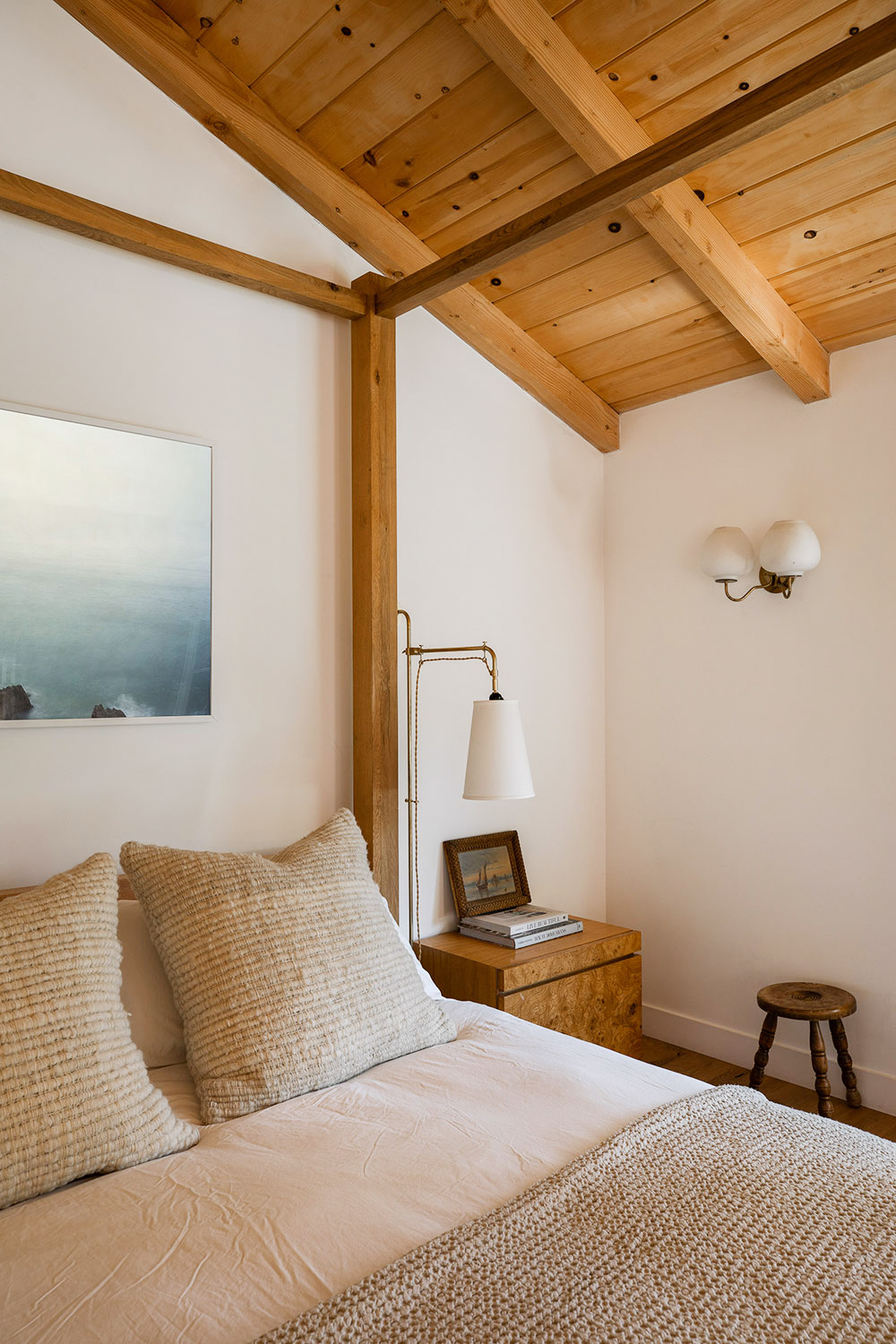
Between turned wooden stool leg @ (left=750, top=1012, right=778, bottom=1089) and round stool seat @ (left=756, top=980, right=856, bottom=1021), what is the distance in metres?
0.05

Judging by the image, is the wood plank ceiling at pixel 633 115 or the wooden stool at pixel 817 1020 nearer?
the wood plank ceiling at pixel 633 115

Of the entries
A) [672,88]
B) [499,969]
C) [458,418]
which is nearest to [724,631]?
[458,418]

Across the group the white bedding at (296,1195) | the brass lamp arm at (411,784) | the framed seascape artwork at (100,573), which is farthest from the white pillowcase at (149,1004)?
the brass lamp arm at (411,784)

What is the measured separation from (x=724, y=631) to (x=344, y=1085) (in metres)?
2.02

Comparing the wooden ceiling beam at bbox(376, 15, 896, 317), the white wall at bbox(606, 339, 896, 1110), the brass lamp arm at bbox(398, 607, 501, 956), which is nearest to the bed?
the brass lamp arm at bbox(398, 607, 501, 956)

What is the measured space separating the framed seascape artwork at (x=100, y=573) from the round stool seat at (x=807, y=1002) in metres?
1.78

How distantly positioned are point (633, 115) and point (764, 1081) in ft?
9.03

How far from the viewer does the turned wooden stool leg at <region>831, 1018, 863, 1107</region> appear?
262cm

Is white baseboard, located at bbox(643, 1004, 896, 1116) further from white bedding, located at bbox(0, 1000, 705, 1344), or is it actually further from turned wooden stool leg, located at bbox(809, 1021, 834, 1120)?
white bedding, located at bbox(0, 1000, 705, 1344)

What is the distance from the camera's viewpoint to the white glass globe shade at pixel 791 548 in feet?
8.93

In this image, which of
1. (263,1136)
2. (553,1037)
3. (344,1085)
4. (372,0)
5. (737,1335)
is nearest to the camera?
(737,1335)

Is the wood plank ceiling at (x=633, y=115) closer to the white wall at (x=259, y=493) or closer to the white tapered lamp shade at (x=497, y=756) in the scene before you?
the white wall at (x=259, y=493)

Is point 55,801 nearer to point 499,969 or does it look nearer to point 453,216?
point 499,969

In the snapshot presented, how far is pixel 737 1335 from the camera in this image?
0.96 metres
